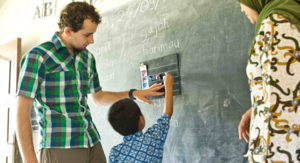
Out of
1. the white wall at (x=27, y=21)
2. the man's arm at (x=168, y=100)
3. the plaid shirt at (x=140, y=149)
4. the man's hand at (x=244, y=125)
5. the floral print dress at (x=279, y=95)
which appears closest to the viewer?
the floral print dress at (x=279, y=95)

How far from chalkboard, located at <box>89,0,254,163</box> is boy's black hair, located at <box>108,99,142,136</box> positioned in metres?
0.51

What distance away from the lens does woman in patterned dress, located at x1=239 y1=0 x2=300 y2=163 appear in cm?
83

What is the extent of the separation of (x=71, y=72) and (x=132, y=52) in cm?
77

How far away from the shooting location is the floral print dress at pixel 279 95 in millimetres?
833

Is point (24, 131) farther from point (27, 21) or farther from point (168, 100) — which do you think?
point (27, 21)

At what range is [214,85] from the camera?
5.56ft

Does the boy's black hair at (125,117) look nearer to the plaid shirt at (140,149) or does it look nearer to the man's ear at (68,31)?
the plaid shirt at (140,149)

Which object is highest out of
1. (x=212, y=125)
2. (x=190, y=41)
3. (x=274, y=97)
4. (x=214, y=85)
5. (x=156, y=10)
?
(x=156, y=10)

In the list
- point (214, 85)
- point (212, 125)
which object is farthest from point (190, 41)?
point (212, 125)

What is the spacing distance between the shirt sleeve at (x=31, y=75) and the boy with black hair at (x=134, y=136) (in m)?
0.39

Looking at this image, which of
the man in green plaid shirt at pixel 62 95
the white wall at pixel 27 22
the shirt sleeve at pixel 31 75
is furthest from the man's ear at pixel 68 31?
the white wall at pixel 27 22

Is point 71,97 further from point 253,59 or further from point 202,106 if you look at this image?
point 253,59

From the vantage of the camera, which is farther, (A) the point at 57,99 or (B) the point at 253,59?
(A) the point at 57,99

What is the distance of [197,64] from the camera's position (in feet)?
5.89
